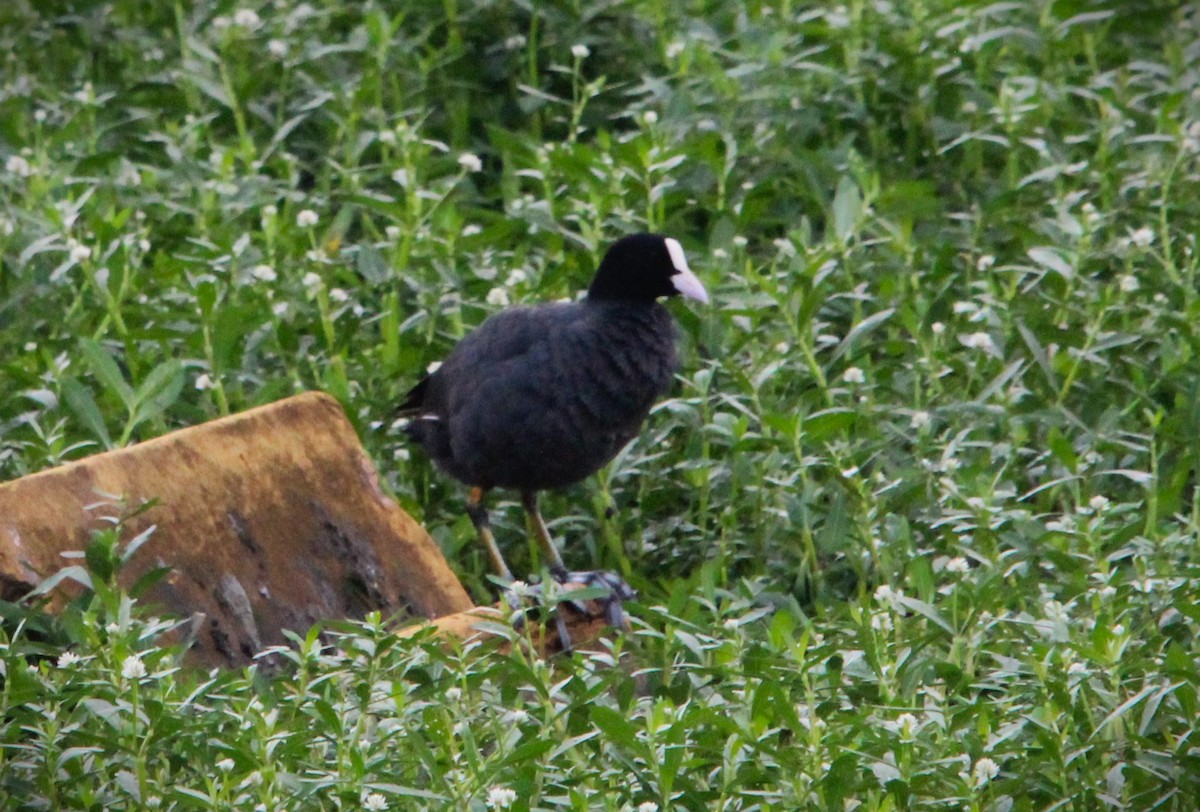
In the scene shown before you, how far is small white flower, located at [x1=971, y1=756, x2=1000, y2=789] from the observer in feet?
12.6

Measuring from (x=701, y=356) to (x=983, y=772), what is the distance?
306 cm

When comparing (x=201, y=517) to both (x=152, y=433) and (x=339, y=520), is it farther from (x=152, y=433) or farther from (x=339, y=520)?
(x=152, y=433)

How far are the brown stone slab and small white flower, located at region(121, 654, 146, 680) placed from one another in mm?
743

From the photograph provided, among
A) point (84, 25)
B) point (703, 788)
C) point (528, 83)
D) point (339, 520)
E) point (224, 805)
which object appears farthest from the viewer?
point (84, 25)

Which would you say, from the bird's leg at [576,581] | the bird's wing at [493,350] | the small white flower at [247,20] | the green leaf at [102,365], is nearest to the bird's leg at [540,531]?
the bird's leg at [576,581]

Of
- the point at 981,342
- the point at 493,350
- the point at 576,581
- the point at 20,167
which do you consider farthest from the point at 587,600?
the point at 20,167

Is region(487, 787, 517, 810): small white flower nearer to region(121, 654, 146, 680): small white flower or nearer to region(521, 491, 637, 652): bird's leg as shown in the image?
region(121, 654, 146, 680): small white flower

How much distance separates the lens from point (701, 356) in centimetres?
672

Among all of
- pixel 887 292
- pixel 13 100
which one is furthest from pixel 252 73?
pixel 887 292

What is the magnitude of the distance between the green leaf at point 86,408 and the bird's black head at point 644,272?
153 cm

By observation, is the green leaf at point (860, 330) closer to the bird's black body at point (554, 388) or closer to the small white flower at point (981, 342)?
the small white flower at point (981, 342)

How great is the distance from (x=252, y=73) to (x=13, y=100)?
41.1 inches

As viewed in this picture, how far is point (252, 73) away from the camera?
8.49 meters

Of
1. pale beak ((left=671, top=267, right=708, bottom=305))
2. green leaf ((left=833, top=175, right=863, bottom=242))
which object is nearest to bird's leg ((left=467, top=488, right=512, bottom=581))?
pale beak ((left=671, top=267, right=708, bottom=305))
